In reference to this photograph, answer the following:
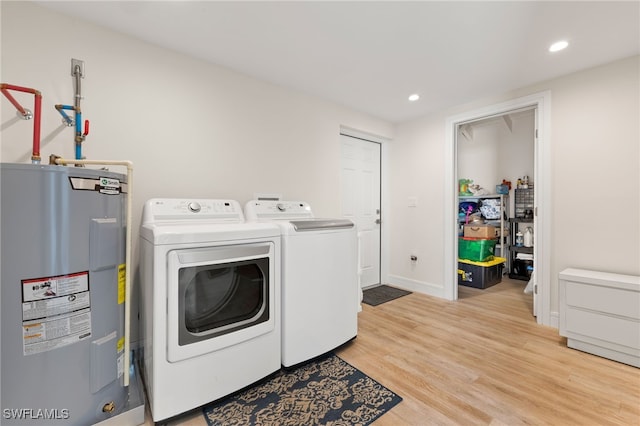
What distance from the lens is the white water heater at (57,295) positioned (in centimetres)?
107

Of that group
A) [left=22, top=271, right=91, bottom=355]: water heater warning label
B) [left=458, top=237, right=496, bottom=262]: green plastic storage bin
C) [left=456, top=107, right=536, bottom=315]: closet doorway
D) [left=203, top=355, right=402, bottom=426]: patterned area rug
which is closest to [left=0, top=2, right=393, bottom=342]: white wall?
[left=22, top=271, right=91, bottom=355]: water heater warning label

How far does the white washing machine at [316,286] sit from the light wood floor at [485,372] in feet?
0.96

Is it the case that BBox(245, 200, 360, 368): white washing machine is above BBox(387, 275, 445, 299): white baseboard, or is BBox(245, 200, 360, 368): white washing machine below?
above

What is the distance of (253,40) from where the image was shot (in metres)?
1.93

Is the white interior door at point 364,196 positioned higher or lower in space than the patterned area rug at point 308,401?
higher

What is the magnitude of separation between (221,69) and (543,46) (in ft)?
8.28

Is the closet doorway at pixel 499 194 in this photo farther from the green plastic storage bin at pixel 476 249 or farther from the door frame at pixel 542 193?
the door frame at pixel 542 193

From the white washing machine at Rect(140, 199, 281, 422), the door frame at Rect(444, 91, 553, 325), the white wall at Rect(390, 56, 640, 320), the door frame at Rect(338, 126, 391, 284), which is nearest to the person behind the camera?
the white washing machine at Rect(140, 199, 281, 422)

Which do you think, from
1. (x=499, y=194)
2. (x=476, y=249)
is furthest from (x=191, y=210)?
(x=499, y=194)

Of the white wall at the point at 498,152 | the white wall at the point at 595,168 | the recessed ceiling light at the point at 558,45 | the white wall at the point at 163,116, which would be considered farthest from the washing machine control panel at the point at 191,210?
the white wall at the point at 498,152

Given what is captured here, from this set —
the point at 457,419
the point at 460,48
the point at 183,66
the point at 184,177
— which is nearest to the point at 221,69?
the point at 183,66

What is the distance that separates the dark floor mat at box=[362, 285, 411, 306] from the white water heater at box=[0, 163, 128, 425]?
249 centimetres

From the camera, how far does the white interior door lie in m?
3.47

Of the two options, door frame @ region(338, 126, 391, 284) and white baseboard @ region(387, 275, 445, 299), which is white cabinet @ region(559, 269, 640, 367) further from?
door frame @ region(338, 126, 391, 284)
